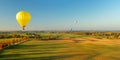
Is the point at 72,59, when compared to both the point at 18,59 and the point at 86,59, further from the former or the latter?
the point at 18,59

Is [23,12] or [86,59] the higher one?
[23,12]

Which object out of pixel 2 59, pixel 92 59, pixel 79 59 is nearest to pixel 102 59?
pixel 92 59

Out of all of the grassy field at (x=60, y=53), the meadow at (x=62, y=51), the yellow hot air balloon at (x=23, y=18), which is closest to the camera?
the grassy field at (x=60, y=53)

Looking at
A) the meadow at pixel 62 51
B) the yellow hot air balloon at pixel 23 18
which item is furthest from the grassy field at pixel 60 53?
the yellow hot air balloon at pixel 23 18

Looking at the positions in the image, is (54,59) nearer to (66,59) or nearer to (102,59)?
(66,59)

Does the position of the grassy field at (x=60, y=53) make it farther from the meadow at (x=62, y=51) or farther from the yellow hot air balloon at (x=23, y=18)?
the yellow hot air balloon at (x=23, y=18)

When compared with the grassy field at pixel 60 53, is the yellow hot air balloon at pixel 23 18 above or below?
above

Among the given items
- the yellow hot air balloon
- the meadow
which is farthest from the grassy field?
the yellow hot air balloon

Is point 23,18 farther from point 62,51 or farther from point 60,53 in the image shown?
point 60,53

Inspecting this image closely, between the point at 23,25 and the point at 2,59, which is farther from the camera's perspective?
the point at 23,25

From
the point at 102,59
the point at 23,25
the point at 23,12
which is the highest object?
the point at 23,12
